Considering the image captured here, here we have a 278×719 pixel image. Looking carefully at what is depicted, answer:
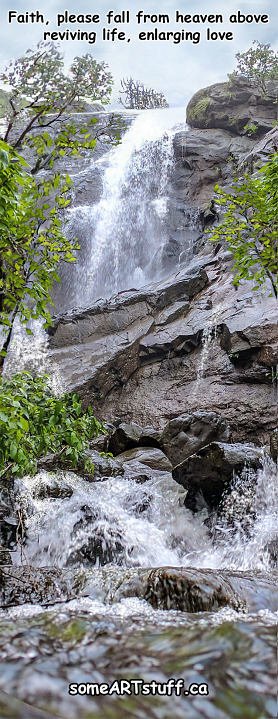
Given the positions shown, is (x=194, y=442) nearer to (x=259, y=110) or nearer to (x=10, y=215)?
(x=10, y=215)

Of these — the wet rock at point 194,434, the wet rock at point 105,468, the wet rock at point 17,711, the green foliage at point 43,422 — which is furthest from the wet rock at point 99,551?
the wet rock at point 17,711

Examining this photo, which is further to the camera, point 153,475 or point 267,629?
point 153,475

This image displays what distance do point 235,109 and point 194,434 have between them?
28.2m

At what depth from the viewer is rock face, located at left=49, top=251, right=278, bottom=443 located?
14930 millimetres

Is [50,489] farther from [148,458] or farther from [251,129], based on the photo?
[251,129]

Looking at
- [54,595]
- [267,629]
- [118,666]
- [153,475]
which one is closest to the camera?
[118,666]

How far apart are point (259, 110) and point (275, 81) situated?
2.63 metres

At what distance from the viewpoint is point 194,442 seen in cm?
1123

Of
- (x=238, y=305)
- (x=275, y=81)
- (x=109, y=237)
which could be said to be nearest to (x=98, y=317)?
(x=238, y=305)

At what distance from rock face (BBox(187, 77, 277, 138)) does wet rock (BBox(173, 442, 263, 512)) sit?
1088 inches

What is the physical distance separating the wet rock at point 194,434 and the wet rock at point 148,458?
205 millimetres

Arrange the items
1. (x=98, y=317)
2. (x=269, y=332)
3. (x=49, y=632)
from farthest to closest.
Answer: (x=98, y=317), (x=269, y=332), (x=49, y=632)

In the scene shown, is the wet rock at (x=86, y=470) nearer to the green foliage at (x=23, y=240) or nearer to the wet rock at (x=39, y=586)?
the wet rock at (x=39, y=586)

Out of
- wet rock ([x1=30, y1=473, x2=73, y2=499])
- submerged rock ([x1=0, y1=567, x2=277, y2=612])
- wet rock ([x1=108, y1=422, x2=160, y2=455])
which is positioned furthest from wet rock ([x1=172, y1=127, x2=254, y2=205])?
submerged rock ([x1=0, y1=567, x2=277, y2=612])
